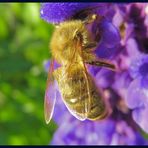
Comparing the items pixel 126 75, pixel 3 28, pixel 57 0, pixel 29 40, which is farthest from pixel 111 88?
pixel 3 28

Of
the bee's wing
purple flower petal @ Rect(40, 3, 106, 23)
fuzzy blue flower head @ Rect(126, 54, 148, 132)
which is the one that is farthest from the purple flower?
purple flower petal @ Rect(40, 3, 106, 23)

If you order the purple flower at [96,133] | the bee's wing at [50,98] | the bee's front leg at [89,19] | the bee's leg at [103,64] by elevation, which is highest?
the bee's front leg at [89,19]

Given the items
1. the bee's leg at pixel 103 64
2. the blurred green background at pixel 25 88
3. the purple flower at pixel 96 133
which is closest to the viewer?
the bee's leg at pixel 103 64

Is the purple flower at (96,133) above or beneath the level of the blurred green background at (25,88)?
beneath

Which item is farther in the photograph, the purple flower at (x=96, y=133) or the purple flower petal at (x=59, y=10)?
the purple flower at (x=96, y=133)

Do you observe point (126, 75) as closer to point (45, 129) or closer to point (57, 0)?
point (57, 0)

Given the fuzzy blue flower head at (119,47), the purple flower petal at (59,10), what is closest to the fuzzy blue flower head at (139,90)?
the fuzzy blue flower head at (119,47)

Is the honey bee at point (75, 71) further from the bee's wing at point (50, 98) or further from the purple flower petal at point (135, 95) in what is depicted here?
→ the purple flower petal at point (135, 95)
